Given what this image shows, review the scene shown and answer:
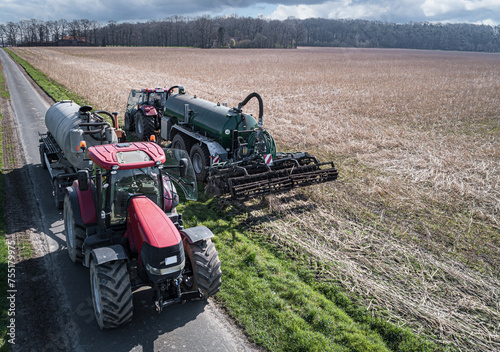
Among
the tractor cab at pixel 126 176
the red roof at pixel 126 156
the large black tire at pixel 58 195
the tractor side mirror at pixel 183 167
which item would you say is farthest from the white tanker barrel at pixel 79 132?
the tractor side mirror at pixel 183 167

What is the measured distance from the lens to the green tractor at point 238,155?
30.8 feet

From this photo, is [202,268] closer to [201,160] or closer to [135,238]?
[135,238]

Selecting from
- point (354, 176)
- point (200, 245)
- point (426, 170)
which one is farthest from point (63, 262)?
point (426, 170)

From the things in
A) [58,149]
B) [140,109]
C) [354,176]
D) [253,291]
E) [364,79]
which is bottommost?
[253,291]

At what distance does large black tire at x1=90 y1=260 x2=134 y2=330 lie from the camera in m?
5.04

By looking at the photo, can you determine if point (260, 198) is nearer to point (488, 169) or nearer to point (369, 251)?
point (369, 251)

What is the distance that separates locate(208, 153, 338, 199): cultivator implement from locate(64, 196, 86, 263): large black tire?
3516 mm

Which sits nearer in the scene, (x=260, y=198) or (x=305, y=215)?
(x=305, y=215)

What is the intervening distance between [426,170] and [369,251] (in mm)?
6172

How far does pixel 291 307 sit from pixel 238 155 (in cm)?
566

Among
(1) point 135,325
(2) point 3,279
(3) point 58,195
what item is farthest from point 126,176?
(3) point 58,195

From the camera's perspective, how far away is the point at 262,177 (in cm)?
966

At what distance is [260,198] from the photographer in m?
10.2

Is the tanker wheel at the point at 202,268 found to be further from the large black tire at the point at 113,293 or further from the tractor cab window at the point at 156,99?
the tractor cab window at the point at 156,99
